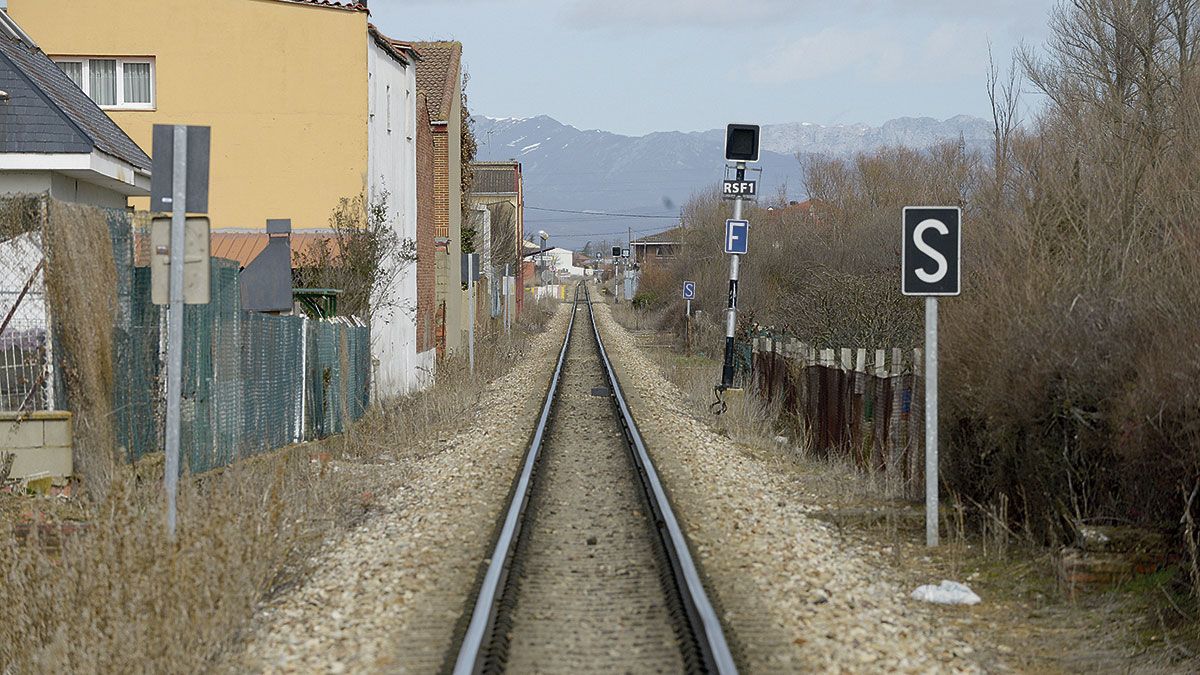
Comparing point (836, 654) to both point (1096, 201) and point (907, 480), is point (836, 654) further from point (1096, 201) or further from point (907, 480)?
point (1096, 201)

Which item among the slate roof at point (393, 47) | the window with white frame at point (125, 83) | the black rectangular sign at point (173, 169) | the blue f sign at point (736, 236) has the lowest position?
the black rectangular sign at point (173, 169)

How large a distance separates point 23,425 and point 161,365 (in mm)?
1792

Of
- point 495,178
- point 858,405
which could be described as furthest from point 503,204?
point 858,405

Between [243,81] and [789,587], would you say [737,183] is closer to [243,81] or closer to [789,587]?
[243,81]

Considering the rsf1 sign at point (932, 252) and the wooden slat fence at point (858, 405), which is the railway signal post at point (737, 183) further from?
the rsf1 sign at point (932, 252)

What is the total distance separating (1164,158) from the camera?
13.6 meters

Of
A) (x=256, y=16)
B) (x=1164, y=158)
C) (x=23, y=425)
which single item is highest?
(x=256, y=16)

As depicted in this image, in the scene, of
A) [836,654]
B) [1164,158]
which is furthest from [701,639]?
[1164,158]

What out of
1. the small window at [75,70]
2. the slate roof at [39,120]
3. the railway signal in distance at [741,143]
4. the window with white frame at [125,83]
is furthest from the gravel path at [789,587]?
the small window at [75,70]

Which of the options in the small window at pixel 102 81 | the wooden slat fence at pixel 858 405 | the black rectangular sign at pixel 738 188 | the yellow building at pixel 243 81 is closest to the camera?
the wooden slat fence at pixel 858 405

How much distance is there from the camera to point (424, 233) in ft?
97.1

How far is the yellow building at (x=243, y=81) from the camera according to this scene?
22500mm

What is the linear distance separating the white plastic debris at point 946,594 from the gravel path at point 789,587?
0.13m

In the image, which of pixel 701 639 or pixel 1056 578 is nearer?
pixel 701 639
